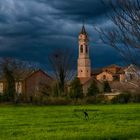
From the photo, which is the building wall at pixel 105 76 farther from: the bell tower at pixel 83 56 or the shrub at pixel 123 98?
the shrub at pixel 123 98

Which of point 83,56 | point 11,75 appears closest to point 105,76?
point 83,56

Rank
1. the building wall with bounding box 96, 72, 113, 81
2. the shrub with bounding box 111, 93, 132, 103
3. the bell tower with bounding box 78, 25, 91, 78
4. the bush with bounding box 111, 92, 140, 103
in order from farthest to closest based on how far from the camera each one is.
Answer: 1. the bell tower with bounding box 78, 25, 91, 78
2. the building wall with bounding box 96, 72, 113, 81
3. the bush with bounding box 111, 92, 140, 103
4. the shrub with bounding box 111, 93, 132, 103

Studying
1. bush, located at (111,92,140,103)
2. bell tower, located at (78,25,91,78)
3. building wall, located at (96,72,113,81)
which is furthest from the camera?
bell tower, located at (78,25,91,78)

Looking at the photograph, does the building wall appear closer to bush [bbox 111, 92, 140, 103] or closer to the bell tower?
the bell tower

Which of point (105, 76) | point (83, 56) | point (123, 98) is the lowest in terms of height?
point (123, 98)

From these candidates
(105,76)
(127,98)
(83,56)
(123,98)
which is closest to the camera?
(123,98)

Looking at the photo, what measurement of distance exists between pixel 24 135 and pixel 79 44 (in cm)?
16735

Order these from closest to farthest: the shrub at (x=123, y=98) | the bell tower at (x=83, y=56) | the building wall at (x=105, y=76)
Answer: the shrub at (x=123, y=98)
the building wall at (x=105, y=76)
the bell tower at (x=83, y=56)

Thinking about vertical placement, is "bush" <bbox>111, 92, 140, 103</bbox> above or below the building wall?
below

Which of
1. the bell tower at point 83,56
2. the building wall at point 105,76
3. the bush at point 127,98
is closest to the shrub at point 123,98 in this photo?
the bush at point 127,98

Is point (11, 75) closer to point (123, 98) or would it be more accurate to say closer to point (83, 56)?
point (123, 98)

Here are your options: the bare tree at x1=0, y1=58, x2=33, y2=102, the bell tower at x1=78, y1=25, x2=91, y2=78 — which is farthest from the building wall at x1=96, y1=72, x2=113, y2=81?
the bare tree at x1=0, y1=58, x2=33, y2=102

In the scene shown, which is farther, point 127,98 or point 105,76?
point 105,76

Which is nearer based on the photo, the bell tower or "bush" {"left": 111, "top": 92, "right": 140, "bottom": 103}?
"bush" {"left": 111, "top": 92, "right": 140, "bottom": 103}
